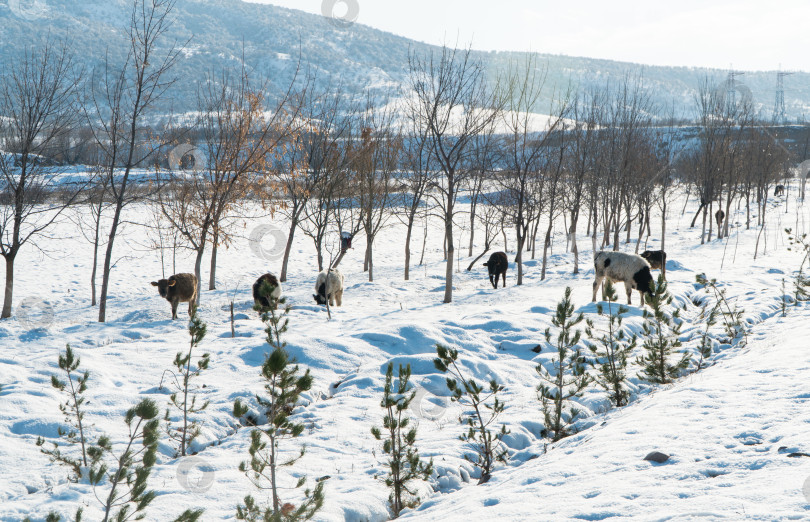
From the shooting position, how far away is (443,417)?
679 centimetres

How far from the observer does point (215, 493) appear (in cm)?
456

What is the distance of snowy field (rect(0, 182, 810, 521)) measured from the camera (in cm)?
354

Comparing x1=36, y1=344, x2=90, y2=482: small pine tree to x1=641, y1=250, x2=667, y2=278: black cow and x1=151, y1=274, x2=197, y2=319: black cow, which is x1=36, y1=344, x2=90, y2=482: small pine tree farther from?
x1=641, y1=250, x2=667, y2=278: black cow

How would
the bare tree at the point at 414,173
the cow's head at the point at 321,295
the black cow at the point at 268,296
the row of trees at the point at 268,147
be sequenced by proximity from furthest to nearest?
the bare tree at the point at 414,173, the cow's head at the point at 321,295, the row of trees at the point at 268,147, the black cow at the point at 268,296

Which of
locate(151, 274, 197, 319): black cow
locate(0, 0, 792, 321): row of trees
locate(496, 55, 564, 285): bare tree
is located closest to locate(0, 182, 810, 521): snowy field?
locate(151, 274, 197, 319): black cow

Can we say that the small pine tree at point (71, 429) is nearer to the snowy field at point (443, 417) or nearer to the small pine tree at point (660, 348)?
the snowy field at point (443, 417)

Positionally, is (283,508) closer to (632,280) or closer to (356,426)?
(356,426)

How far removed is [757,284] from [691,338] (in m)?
6.96

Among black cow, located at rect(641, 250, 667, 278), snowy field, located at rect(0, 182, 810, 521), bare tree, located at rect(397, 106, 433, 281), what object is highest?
bare tree, located at rect(397, 106, 433, 281)

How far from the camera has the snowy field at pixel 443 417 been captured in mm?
3541

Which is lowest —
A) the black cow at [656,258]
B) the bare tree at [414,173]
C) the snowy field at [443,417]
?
the snowy field at [443,417]

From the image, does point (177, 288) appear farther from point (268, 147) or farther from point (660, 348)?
point (660, 348)

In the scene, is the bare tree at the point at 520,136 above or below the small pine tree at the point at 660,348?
above

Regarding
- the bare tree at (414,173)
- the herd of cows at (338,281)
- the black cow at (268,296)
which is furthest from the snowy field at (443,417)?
the bare tree at (414,173)
